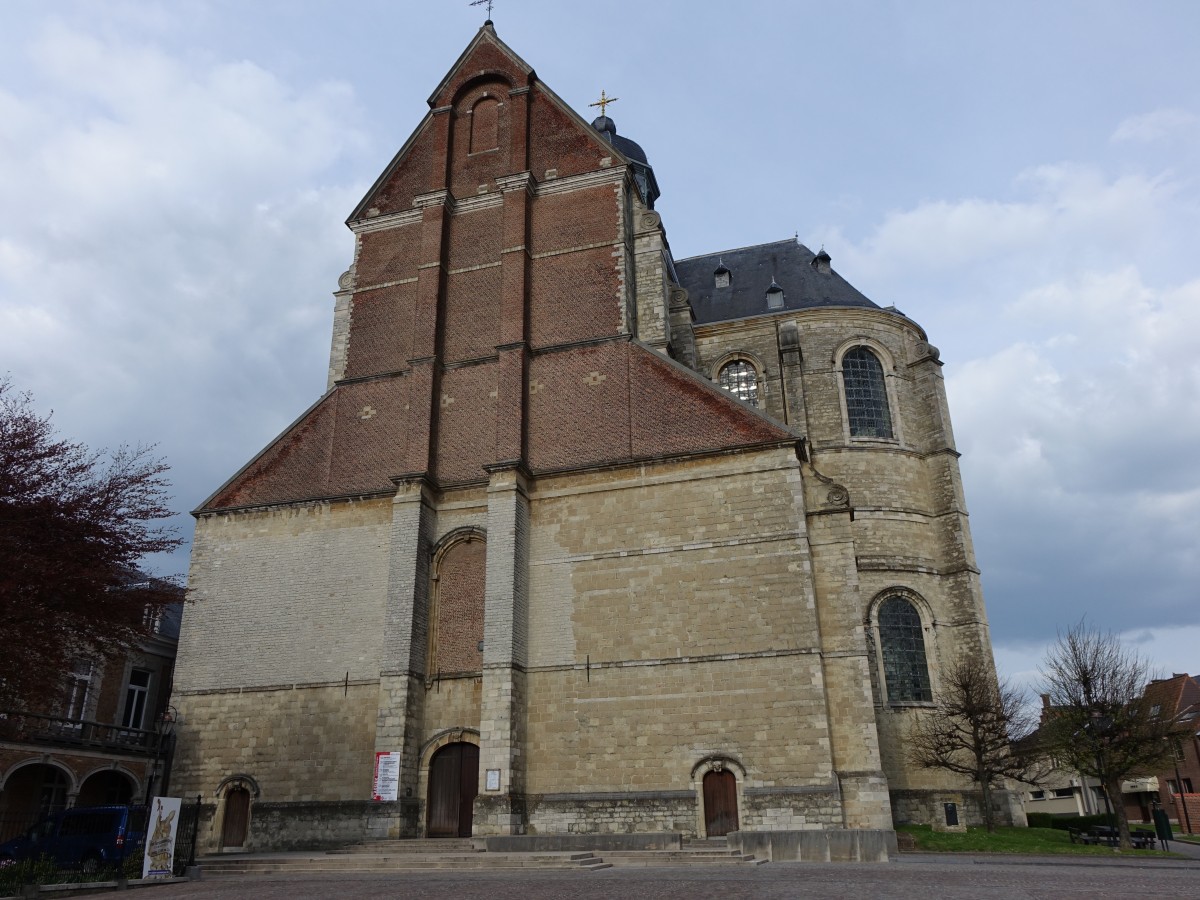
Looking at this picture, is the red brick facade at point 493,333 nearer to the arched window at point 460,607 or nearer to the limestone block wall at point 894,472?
the arched window at point 460,607

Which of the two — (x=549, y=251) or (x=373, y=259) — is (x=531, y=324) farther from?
(x=373, y=259)

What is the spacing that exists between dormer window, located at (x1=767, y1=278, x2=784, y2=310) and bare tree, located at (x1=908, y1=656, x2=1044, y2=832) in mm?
12340

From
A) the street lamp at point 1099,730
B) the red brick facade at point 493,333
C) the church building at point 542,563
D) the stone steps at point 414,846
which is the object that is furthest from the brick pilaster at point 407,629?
the street lamp at point 1099,730

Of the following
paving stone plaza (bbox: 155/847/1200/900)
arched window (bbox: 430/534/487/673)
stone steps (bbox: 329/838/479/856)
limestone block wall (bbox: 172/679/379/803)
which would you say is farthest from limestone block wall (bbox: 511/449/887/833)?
limestone block wall (bbox: 172/679/379/803)

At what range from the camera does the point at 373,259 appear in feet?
80.9

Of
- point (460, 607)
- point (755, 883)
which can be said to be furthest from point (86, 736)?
point (755, 883)

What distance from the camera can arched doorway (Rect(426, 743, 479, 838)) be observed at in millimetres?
18484

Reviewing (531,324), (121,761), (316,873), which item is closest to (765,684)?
(316,873)

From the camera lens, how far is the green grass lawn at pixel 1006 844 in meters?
17.7

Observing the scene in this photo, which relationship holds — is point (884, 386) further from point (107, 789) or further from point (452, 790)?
point (107, 789)

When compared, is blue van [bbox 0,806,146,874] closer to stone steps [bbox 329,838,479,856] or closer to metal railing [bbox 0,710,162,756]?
metal railing [bbox 0,710,162,756]

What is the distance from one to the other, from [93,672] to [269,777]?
6681 mm

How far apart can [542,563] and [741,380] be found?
1176 cm

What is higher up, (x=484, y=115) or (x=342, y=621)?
(x=484, y=115)
